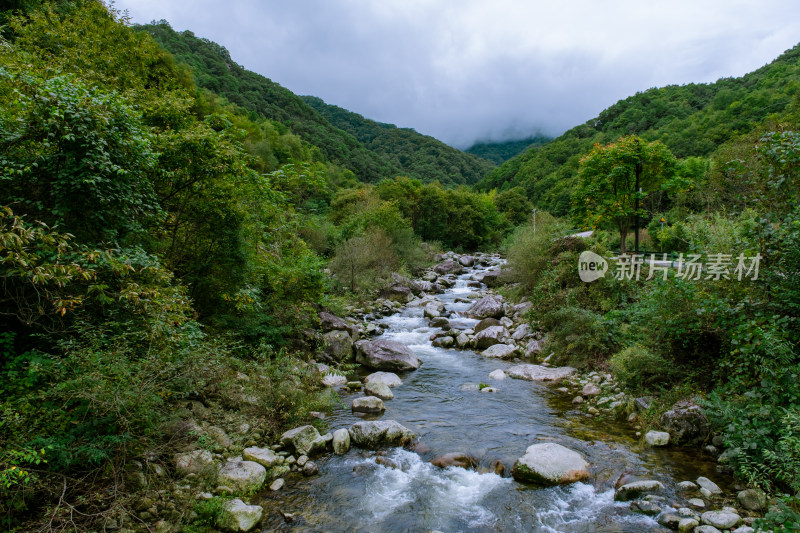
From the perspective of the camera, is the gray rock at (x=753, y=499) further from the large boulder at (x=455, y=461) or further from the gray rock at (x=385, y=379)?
the gray rock at (x=385, y=379)

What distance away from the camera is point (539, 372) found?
1093 cm

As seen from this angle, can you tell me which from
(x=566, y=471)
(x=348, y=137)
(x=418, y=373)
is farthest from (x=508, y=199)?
(x=566, y=471)

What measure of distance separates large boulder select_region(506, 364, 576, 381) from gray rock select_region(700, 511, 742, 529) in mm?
5677

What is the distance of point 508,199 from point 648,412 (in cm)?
6315

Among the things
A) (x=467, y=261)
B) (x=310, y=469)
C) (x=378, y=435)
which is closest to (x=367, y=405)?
(x=378, y=435)

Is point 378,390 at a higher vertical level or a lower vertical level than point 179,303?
lower

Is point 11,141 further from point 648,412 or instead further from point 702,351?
point 702,351

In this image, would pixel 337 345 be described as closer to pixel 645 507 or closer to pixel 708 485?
pixel 645 507

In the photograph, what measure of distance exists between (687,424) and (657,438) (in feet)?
1.86

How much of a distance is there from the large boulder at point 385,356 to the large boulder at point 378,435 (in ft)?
14.3

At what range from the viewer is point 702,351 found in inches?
297

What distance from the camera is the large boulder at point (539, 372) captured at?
1060cm

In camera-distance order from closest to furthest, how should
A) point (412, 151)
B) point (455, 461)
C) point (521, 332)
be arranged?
point (455, 461) → point (521, 332) → point (412, 151)

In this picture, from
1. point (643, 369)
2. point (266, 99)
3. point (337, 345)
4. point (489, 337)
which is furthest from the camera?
point (266, 99)
